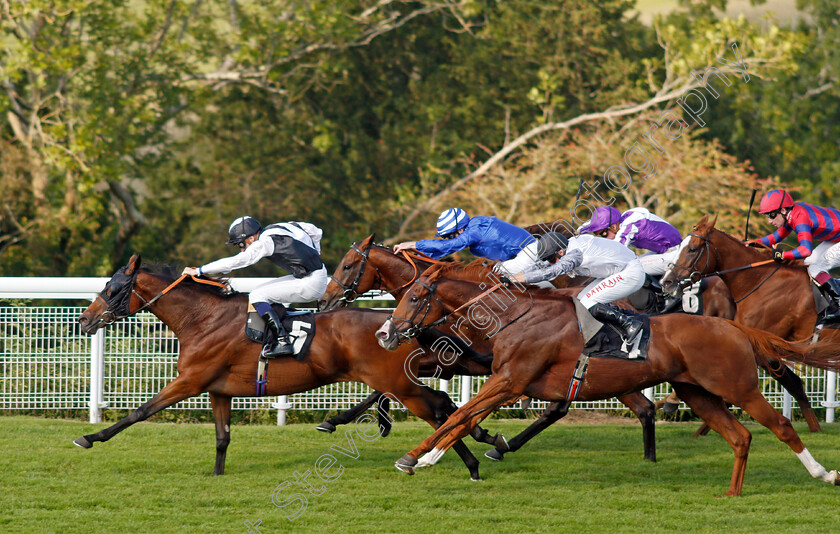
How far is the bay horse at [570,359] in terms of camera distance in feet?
18.4

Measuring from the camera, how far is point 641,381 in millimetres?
5723

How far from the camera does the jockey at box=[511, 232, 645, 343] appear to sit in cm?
571

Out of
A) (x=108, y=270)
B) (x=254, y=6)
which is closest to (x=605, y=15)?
(x=254, y=6)

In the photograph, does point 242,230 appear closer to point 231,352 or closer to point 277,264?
point 277,264

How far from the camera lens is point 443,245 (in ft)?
23.1

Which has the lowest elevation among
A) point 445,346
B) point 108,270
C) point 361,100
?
point 108,270

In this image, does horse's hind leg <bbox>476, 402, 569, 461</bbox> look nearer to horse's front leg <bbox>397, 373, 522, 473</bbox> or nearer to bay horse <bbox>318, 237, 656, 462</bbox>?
bay horse <bbox>318, 237, 656, 462</bbox>

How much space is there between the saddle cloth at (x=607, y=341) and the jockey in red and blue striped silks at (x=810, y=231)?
2.06 meters

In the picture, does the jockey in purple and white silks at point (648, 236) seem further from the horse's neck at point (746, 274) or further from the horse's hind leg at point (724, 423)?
the horse's hind leg at point (724, 423)

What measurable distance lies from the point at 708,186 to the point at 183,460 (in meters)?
8.91

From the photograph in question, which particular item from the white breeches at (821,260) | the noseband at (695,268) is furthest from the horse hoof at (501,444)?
the white breeches at (821,260)

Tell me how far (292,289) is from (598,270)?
6.57 feet

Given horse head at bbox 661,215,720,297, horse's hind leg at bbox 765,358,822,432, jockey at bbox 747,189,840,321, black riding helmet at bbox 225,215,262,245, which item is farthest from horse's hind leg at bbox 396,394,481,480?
jockey at bbox 747,189,840,321

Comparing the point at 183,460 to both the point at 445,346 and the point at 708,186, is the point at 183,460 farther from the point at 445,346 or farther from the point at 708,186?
the point at 708,186
